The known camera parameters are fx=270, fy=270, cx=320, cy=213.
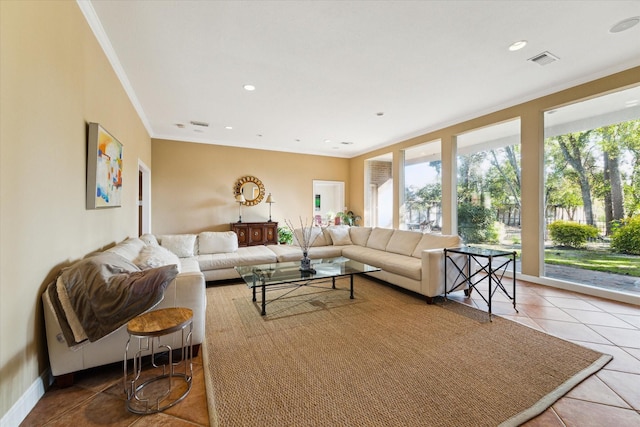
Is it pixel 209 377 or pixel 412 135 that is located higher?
pixel 412 135

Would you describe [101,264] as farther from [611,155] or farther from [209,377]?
[611,155]

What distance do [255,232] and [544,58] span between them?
19.3ft

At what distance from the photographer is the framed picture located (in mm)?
2324

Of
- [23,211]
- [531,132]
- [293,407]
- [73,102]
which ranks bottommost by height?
[293,407]

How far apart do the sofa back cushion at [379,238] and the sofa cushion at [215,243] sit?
256 cm

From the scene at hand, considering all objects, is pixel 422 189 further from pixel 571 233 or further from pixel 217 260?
pixel 217 260

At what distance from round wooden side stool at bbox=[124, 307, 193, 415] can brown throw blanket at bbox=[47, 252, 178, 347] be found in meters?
0.11

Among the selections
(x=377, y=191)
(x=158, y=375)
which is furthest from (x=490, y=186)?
(x=158, y=375)

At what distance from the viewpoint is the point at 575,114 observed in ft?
12.6

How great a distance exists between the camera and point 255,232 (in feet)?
21.8

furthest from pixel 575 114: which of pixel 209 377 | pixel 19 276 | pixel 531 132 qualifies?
pixel 19 276

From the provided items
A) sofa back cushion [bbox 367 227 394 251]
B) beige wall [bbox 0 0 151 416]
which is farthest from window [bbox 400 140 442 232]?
beige wall [bbox 0 0 151 416]

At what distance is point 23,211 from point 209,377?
1.53 m

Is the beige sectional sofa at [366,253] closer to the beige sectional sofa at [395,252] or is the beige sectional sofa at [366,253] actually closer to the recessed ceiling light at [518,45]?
the beige sectional sofa at [395,252]
